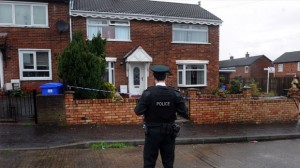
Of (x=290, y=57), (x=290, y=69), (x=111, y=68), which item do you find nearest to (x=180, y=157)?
(x=111, y=68)

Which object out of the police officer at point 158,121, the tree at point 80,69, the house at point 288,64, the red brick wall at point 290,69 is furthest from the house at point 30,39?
the red brick wall at point 290,69

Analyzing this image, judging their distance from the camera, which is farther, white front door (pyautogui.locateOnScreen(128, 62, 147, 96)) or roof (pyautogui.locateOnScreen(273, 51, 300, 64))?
roof (pyautogui.locateOnScreen(273, 51, 300, 64))

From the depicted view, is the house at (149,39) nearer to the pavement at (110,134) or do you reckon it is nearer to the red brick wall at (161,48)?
the red brick wall at (161,48)

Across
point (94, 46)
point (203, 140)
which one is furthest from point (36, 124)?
point (203, 140)

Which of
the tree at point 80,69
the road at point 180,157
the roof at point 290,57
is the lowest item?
the road at point 180,157

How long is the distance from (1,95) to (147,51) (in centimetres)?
837

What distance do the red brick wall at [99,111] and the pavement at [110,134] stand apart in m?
0.23

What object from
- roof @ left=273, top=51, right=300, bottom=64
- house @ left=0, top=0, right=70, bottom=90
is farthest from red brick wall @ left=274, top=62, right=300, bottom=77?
house @ left=0, top=0, right=70, bottom=90

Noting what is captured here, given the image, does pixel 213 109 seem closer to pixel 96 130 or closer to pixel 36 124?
pixel 96 130

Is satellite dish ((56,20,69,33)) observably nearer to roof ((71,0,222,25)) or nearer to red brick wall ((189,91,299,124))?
roof ((71,0,222,25))

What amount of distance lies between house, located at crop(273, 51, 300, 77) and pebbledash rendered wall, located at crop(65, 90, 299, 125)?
38.7m

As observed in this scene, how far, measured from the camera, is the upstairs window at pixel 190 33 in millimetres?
17109

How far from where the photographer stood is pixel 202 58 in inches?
690

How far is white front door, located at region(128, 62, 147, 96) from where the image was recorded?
52.3 feet
